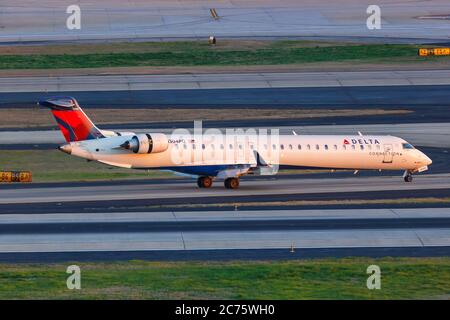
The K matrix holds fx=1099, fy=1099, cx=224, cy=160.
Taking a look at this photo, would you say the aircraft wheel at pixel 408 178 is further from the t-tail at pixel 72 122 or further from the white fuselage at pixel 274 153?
the t-tail at pixel 72 122

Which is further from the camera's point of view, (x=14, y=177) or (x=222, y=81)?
(x=222, y=81)

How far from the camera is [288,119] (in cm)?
7394

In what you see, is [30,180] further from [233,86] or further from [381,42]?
[381,42]

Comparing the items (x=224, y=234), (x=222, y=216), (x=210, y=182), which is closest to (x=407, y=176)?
(x=210, y=182)

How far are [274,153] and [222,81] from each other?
105 ft

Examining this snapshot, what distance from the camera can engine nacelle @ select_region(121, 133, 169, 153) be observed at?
52406mm

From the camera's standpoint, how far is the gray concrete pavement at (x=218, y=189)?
164 feet

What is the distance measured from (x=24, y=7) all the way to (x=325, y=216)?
91421mm

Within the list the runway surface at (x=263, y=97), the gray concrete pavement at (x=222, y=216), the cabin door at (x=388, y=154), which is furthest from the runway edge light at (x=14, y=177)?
the runway surface at (x=263, y=97)

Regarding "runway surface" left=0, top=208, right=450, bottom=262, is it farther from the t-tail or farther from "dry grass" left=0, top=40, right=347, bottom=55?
"dry grass" left=0, top=40, right=347, bottom=55

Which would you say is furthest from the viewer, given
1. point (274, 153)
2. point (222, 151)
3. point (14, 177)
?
point (274, 153)

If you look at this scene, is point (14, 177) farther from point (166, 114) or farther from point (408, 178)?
point (166, 114)

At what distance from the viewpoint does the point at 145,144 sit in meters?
52.4

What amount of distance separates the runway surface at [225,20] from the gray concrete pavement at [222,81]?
1822 cm
